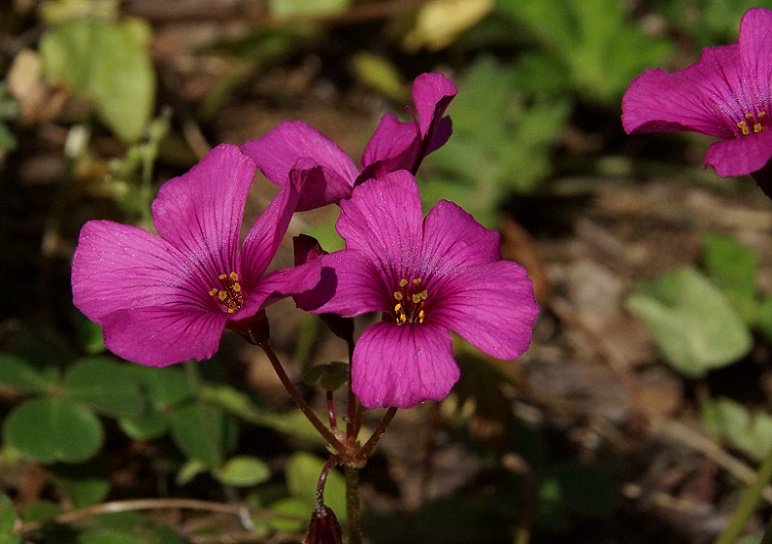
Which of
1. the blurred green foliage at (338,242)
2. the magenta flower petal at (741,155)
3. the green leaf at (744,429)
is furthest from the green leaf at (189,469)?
the green leaf at (744,429)

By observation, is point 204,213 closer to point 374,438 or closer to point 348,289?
point 348,289

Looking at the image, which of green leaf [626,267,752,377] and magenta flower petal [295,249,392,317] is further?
green leaf [626,267,752,377]

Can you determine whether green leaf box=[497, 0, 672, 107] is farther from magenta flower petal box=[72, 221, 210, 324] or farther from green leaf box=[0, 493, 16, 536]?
green leaf box=[0, 493, 16, 536]

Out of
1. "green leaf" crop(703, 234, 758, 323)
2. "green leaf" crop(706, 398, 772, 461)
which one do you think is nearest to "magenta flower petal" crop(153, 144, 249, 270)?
"green leaf" crop(706, 398, 772, 461)

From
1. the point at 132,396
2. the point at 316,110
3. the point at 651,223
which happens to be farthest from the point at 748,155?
the point at 316,110

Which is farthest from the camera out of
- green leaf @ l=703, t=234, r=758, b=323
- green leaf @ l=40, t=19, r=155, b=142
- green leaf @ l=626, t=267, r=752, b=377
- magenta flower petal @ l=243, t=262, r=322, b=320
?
green leaf @ l=40, t=19, r=155, b=142

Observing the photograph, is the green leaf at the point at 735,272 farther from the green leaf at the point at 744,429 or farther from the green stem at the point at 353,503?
the green stem at the point at 353,503
